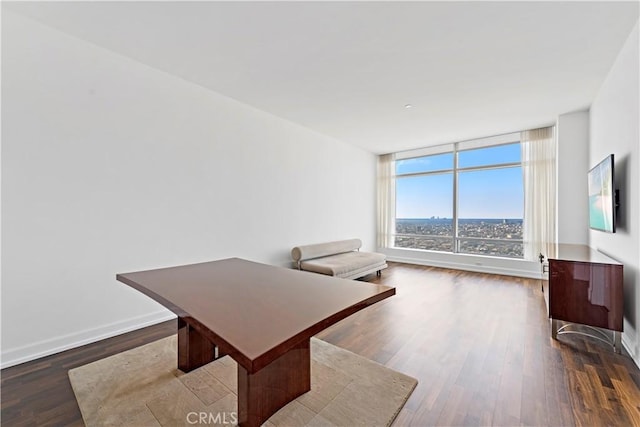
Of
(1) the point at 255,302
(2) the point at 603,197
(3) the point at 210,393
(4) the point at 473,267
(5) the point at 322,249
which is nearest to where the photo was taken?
(1) the point at 255,302

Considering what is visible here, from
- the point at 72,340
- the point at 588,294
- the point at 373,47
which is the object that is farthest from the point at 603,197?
the point at 72,340

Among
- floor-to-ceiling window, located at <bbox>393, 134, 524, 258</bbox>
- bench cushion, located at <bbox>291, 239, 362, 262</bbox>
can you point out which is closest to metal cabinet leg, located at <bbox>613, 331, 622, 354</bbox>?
floor-to-ceiling window, located at <bbox>393, 134, 524, 258</bbox>

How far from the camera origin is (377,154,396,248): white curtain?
668cm

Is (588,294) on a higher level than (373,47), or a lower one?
lower

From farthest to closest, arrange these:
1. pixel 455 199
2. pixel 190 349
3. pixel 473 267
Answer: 1. pixel 455 199
2. pixel 473 267
3. pixel 190 349

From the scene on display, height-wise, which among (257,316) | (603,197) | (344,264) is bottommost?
(344,264)

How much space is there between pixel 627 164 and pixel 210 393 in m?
3.90

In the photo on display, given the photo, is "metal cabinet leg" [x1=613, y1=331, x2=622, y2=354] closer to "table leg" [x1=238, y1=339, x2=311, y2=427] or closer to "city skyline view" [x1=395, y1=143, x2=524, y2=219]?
"table leg" [x1=238, y1=339, x2=311, y2=427]

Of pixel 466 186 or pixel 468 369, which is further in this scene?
pixel 466 186

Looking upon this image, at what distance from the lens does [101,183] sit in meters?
2.54

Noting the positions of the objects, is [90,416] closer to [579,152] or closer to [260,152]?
[260,152]

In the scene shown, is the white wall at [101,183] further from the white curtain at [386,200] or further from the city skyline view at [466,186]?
the city skyline view at [466,186]

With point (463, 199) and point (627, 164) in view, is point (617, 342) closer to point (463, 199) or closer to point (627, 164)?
point (627, 164)

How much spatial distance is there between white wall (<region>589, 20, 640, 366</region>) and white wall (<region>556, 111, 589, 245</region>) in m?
1.18
